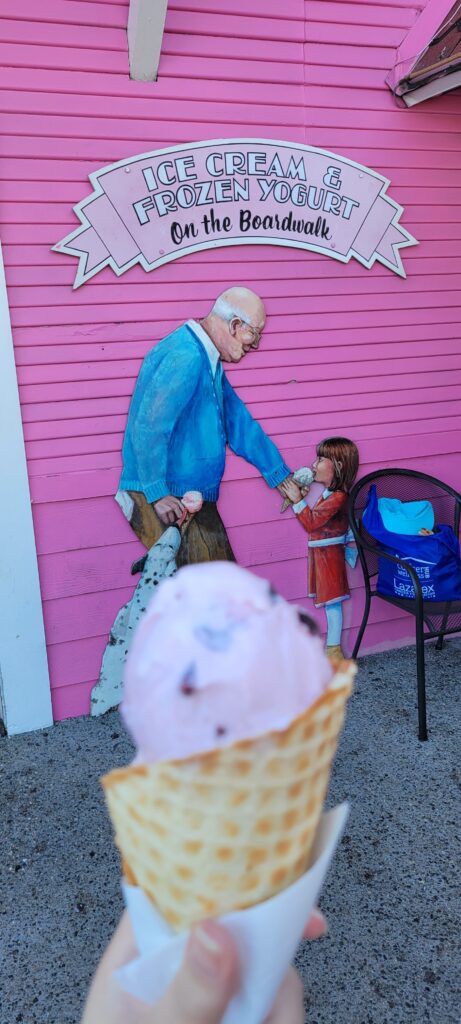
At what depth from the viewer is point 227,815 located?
35.4 inches

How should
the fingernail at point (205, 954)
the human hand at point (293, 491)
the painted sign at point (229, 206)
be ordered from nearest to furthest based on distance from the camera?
1. the fingernail at point (205, 954)
2. the painted sign at point (229, 206)
3. the human hand at point (293, 491)

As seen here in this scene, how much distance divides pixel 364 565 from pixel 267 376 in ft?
3.43

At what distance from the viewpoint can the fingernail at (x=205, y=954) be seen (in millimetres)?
844

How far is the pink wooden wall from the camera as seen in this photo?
298 cm

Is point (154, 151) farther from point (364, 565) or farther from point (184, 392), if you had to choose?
point (364, 565)

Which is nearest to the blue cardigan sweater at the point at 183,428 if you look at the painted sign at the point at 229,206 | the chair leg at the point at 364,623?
the painted sign at the point at 229,206

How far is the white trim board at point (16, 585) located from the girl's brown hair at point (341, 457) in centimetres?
148

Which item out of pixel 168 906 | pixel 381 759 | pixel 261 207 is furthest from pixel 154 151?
pixel 168 906

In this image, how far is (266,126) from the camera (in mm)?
3297

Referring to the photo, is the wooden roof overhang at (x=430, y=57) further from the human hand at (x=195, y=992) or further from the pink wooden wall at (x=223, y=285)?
the human hand at (x=195, y=992)

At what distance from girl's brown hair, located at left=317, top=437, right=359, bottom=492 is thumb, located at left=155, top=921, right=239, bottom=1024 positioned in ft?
9.75

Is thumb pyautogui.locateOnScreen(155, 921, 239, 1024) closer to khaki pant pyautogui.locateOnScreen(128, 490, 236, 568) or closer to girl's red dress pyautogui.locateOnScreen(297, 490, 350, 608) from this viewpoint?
khaki pant pyautogui.locateOnScreen(128, 490, 236, 568)

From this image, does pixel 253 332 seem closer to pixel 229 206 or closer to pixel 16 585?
pixel 229 206

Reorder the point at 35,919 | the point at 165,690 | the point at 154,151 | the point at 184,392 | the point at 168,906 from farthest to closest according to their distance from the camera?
the point at 184,392 < the point at 154,151 < the point at 35,919 < the point at 168,906 < the point at 165,690
